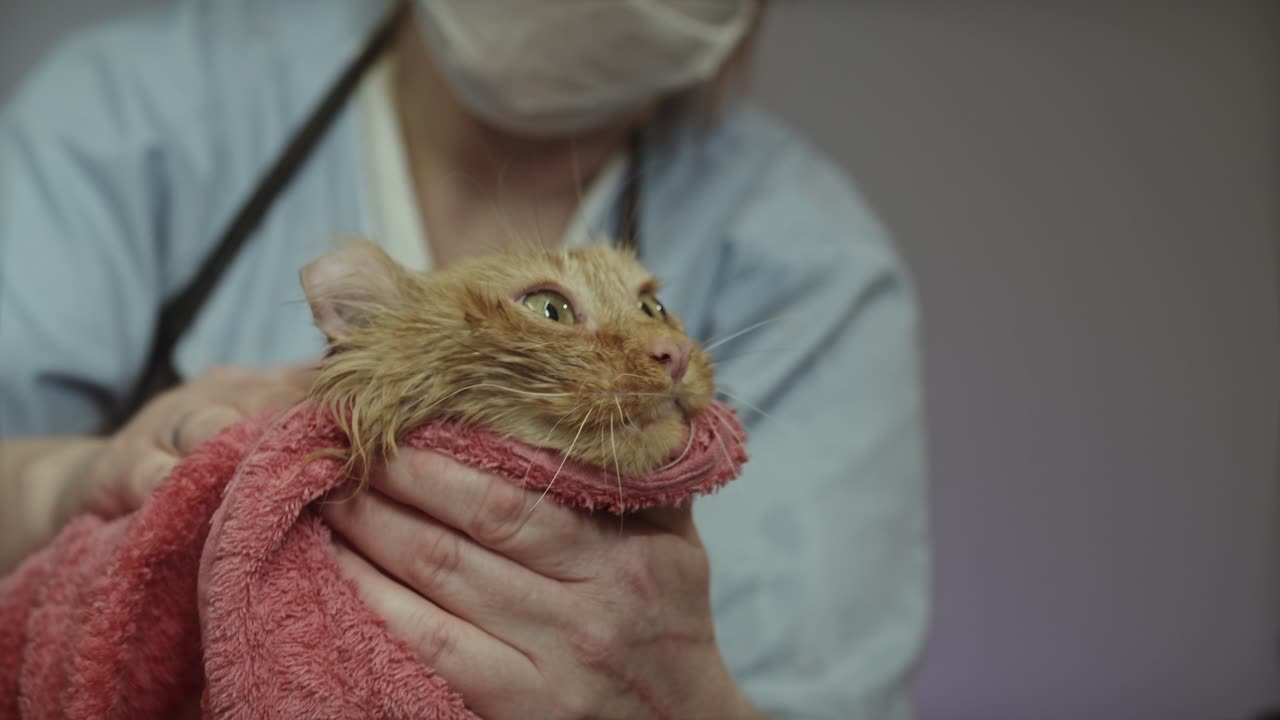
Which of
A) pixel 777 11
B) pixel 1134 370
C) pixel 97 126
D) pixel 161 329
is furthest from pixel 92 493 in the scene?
pixel 777 11

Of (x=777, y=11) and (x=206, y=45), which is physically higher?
(x=206, y=45)

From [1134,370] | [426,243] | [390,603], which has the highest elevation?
[390,603]

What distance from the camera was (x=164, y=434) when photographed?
0.56 metres

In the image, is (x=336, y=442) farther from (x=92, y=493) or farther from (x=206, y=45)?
(x=206, y=45)

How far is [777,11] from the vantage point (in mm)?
1487

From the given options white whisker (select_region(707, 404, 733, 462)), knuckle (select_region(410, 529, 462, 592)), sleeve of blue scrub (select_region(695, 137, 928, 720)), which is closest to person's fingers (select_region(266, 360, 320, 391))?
knuckle (select_region(410, 529, 462, 592))

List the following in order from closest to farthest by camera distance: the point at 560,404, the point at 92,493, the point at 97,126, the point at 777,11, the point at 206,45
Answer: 1. the point at 560,404
2. the point at 92,493
3. the point at 97,126
4. the point at 206,45
5. the point at 777,11

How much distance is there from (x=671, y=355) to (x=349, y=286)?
0.56 feet

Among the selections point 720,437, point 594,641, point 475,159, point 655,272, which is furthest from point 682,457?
point 475,159

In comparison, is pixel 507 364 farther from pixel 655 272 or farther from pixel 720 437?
pixel 655 272

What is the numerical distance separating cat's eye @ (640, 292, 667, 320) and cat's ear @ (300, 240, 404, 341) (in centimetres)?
13

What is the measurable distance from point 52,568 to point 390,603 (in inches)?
8.6

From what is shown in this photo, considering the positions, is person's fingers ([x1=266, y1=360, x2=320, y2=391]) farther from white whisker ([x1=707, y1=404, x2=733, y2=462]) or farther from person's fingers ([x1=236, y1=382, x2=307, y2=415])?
white whisker ([x1=707, y1=404, x2=733, y2=462])

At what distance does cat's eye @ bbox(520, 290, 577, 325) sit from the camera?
47 centimetres
